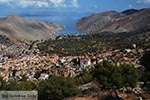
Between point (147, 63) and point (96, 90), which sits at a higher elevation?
point (147, 63)

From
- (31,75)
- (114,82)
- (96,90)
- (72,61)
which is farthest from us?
(72,61)

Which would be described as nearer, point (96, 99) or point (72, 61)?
point (96, 99)

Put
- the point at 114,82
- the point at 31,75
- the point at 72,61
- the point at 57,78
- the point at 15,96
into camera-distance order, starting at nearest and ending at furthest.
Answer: the point at 15,96, the point at 114,82, the point at 57,78, the point at 31,75, the point at 72,61

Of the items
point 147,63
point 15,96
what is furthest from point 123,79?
point 15,96

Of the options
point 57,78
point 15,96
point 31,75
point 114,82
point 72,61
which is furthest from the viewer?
point 72,61

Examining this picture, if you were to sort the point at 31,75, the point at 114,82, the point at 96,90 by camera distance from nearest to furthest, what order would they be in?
1. the point at 114,82
2. the point at 96,90
3. the point at 31,75

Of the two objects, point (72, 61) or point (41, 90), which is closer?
point (41, 90)

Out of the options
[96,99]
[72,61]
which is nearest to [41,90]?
[96,99]

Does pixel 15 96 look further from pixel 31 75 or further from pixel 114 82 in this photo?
pixel 31 75

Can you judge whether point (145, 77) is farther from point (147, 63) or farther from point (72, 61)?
point (72, 61)
